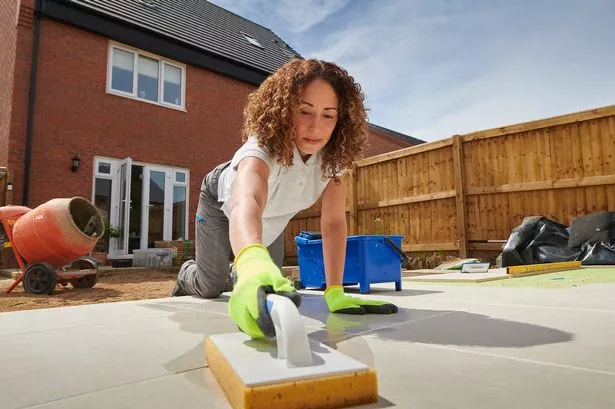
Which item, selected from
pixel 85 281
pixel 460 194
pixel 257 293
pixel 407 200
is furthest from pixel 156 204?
pixel 257 293

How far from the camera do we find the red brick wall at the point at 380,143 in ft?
54.6

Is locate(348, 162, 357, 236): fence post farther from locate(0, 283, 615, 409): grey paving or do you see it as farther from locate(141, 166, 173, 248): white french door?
locate(0, 283, 615, 409): grey paving

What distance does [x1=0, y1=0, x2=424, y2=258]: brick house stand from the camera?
26.2ft

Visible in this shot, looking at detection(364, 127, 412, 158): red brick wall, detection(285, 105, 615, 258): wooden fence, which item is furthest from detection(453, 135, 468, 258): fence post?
detection(364, 127, 412, 158): red brick wall

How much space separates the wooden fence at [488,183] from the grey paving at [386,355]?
15.8ft

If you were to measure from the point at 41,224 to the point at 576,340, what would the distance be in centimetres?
456

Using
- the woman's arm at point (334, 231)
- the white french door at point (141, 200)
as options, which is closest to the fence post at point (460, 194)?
the woman's arm at point (334, 231)

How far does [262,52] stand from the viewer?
13047 millimetres

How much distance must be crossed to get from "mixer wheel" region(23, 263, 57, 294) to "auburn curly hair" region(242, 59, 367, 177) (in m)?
3.38

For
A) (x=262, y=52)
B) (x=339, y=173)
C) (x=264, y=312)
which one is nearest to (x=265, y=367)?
(x=264, y=312)

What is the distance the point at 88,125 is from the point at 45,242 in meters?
5.25

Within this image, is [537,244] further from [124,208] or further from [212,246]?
[124,208]

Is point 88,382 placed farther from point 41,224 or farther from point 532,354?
point 41,224

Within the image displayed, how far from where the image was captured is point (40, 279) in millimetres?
4191
